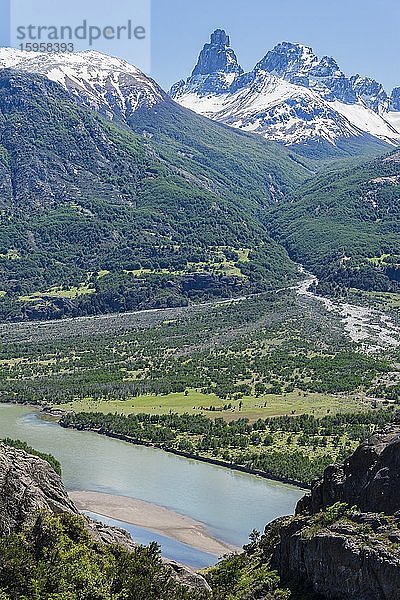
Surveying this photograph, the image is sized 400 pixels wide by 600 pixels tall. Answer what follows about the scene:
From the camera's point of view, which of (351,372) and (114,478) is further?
(351,372)

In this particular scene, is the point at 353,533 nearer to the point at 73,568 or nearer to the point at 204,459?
the point at 73,568

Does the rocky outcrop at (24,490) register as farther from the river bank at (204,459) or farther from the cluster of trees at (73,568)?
the river bank at (204,459)

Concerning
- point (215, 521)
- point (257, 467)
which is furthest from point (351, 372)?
point (215, 521)

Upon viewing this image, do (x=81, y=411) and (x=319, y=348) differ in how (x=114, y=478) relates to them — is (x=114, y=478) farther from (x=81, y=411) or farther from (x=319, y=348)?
(x=319, y=348)

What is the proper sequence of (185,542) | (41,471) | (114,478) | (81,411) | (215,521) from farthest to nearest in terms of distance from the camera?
(81,411) < (114,478) < (215,521) < (185,542) < (41,471)

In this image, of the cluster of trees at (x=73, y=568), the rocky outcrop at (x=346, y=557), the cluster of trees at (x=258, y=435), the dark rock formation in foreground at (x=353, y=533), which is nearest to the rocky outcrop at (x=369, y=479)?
the dark rock formation in foreground at (x=353, y=533)
